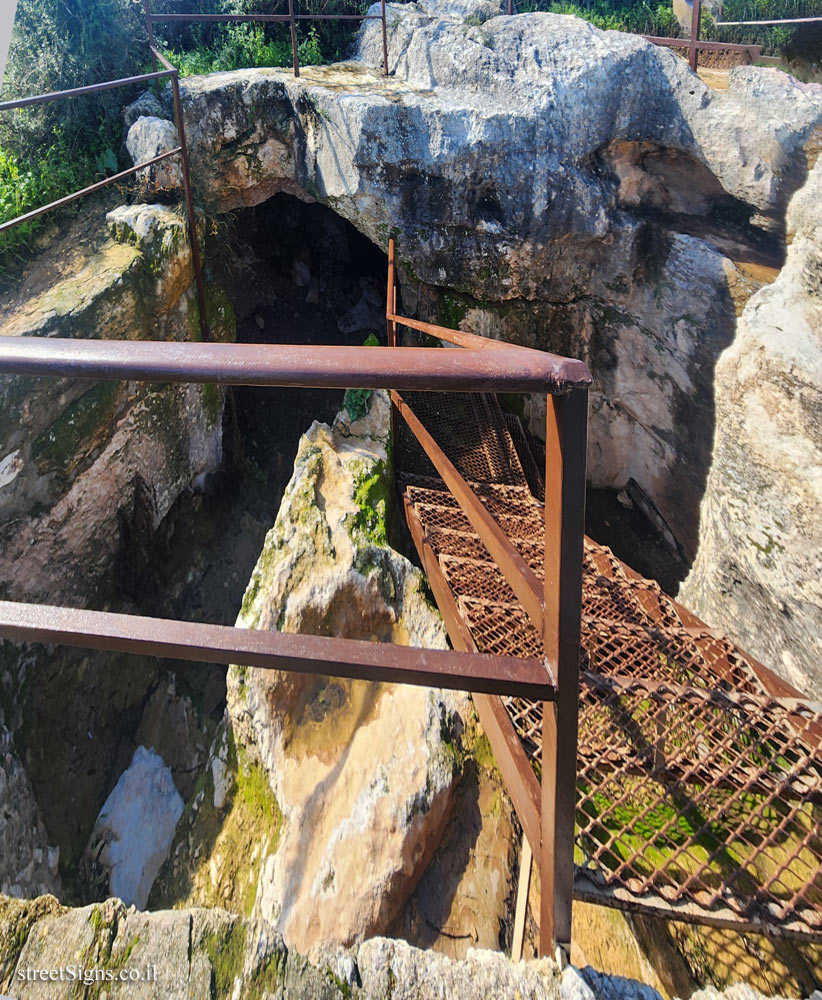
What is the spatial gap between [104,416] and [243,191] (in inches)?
113

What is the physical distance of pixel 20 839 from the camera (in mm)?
3631

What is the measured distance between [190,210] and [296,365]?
4849 mm

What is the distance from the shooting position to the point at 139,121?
5242mm

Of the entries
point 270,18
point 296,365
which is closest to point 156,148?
point 270,18

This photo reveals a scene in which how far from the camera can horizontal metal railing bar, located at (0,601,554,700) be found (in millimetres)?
1188

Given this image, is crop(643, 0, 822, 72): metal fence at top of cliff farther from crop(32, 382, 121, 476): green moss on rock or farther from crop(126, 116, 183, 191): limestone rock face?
crop(32, 382, 121, 476): green moss on rock

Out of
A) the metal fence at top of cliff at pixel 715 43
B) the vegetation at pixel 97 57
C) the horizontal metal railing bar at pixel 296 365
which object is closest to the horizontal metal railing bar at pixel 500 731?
the horizontal metal railing bar at pixel 296 365

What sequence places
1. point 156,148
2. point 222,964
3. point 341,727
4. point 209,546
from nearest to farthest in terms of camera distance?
point 222,964
point 341,727
point 156,148
point 209,546

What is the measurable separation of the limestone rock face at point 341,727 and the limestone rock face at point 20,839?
1.42m

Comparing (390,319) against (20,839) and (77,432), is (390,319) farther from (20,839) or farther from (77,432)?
(20,839)

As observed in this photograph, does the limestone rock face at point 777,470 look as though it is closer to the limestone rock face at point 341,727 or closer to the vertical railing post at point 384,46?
the limestone rock face at point 341,727

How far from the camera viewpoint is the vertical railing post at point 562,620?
42.9 inches

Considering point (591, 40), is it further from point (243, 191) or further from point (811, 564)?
point (811, 564)

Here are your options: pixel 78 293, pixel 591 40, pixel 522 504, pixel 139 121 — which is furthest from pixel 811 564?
pixel 139 121
